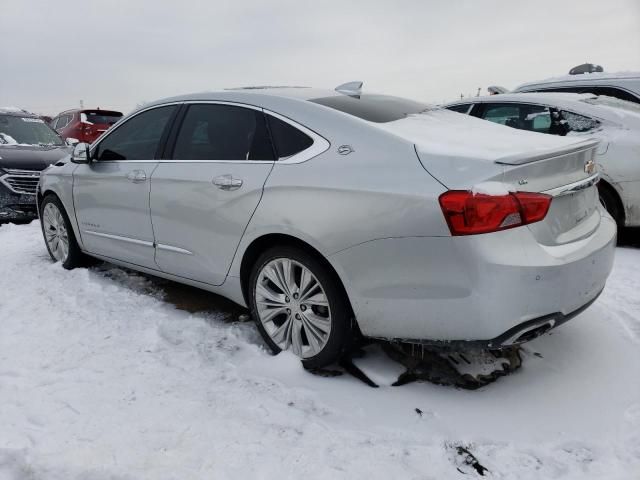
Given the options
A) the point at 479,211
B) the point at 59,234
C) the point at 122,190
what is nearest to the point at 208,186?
the point at 122,190

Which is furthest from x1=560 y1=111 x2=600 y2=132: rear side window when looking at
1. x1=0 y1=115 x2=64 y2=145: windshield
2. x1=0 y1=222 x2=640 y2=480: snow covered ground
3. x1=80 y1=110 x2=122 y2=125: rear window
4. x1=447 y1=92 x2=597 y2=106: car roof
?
x1=80 y1=110 x2=122 y2=125: rear window

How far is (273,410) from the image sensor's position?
8.22 ft

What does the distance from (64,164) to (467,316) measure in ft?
13.1

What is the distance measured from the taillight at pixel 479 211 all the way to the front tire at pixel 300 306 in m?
0.72

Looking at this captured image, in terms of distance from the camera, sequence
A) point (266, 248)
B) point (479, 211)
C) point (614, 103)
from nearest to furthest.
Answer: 1. point (479, 211)
2. point (266, 248)
3. point (614, 103)

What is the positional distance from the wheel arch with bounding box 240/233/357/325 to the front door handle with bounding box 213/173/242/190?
343 mm

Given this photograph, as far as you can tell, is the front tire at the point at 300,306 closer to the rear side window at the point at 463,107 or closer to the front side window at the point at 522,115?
the front side window at the point at 522,115

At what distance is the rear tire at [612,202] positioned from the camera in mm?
4824

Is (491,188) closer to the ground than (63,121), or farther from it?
farther from it

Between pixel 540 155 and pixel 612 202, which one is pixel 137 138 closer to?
pixel 540 155

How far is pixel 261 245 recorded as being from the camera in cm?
298

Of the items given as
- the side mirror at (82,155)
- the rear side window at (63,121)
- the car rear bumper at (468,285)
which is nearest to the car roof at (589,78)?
the car rear bumper at (468,285)

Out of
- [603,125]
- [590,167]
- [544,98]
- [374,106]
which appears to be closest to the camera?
[590,167]

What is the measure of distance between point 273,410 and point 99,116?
44.3 ft
